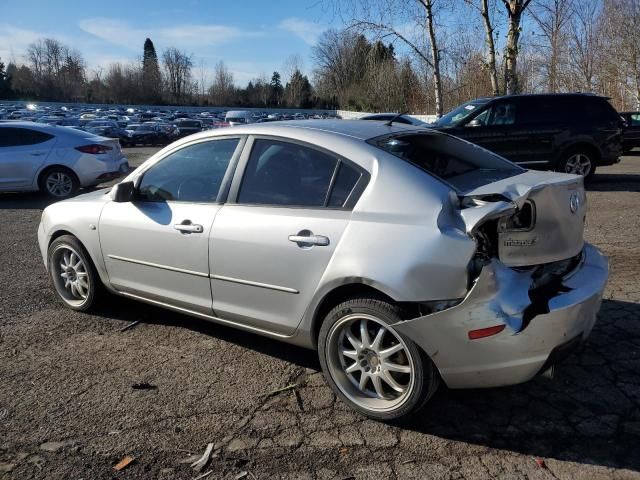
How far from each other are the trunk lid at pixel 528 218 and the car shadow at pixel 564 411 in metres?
0.82

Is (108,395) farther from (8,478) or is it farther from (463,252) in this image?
(463,252)

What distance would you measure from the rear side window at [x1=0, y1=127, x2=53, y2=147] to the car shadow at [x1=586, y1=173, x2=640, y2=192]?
35.7 ft

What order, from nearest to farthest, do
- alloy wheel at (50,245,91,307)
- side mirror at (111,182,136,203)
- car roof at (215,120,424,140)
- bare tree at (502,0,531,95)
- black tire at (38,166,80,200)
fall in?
1. car roof at (215,120,424,140)
2. side mirror at (111,182,136,203)
3. alloy wheel at (50,245,91,307)
4. black tire at (38,166,80,200)
5. bare tree at (502,0,531,95)

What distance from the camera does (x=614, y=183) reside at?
37.8 ft

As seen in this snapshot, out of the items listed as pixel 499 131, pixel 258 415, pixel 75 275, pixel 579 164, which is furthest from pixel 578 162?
pixel 258 415

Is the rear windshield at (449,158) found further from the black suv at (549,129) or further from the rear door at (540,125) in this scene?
the rear door at (540,125)

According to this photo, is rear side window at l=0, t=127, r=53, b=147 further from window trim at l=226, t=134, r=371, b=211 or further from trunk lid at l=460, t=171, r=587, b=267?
trunk lid at l=460, t=171, r=587, b=267

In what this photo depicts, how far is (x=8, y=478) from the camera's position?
2623 millimetres

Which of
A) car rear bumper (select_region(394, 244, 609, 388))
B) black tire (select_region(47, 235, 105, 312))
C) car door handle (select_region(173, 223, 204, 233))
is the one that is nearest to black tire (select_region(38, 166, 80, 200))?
black tire (select_region(47, 235, 105, 312))

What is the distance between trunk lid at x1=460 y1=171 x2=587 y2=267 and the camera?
2744 mm

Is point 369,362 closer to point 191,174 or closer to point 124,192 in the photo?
point 191,174

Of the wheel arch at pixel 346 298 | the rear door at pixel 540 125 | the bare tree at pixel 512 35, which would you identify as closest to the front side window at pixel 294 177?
the wheel arch at pixel 346 298

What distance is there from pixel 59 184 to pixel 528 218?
1032 cm

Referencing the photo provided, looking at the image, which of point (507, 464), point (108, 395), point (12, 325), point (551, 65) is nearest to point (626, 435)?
point (507, 464)
